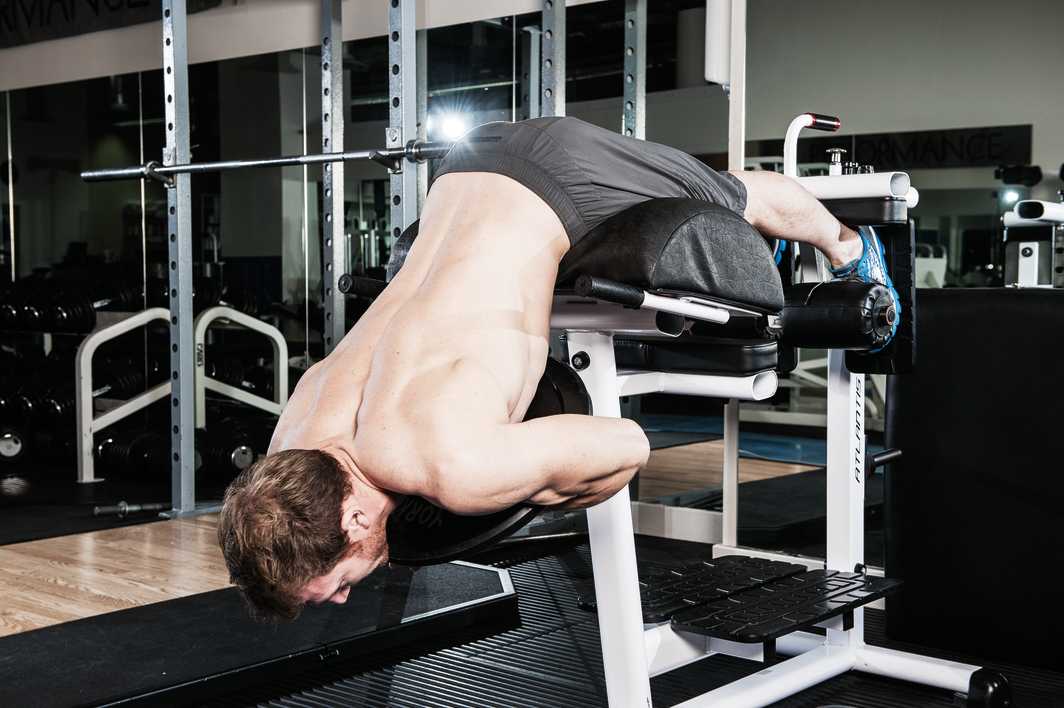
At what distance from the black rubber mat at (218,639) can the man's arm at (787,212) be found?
127 cm

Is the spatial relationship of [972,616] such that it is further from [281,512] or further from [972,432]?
[281,512]

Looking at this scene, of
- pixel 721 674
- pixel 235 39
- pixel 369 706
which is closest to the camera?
pixel 369 706

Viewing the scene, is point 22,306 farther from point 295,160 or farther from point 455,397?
point 455,397

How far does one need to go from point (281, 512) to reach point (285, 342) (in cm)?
385

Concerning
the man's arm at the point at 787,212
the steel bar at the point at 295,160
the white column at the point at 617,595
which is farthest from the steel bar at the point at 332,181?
the white column at the point at 617,595

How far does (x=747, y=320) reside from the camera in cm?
206

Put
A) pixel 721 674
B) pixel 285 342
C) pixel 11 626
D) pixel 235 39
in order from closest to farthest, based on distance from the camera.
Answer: pixel 721 674 < pixel 11 626 < pixel 235 39 < pixel 285 342

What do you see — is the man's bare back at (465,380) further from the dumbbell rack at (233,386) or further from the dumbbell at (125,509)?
the dumbbell rack at (233,386)

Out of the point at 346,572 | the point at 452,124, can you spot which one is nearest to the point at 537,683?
the point at 346,572

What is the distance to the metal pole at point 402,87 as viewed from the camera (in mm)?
3080

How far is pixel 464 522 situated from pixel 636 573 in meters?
0.40

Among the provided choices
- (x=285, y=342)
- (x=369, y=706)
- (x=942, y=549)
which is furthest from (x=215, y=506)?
(x=942, y=549)

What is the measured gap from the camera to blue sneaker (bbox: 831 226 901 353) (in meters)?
2.31

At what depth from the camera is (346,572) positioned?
161 cm
